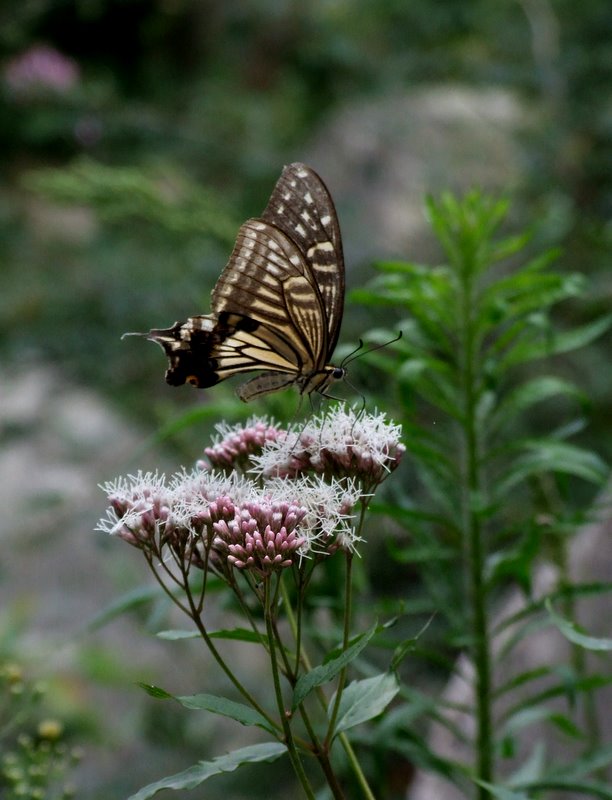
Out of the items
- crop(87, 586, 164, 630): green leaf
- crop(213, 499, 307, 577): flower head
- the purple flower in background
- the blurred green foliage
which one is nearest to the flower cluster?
crop(213, 499, 307, 577): flower head

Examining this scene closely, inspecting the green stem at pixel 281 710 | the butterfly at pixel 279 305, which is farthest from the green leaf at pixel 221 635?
the butterfly at pixel 279 305

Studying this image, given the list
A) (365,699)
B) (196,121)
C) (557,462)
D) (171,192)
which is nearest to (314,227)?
(557,462)

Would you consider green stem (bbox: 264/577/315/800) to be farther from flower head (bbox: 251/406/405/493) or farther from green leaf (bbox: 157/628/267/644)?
flower head (bbox: 251/406/405/493)

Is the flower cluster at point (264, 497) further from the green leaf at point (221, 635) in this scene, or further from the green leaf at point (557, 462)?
the green leaf at point (557, 462)

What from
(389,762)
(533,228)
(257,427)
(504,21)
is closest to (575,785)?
(257,427)

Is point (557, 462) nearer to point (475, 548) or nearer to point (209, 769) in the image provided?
point (475, 548)

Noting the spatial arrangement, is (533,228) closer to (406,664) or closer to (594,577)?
(594,577)
